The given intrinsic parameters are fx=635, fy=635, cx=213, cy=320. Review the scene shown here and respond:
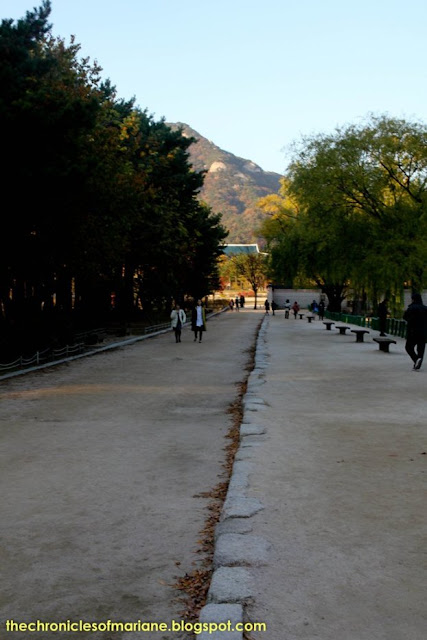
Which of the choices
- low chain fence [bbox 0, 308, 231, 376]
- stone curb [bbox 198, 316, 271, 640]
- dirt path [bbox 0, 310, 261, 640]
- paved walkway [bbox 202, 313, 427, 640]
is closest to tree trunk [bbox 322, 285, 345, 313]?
low chain fence [bbox 0, 308, 231, 376]

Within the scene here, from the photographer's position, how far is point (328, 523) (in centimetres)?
502

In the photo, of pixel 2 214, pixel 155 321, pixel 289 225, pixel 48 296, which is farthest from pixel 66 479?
pixel 289 225

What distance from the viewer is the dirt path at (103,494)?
3.87 m

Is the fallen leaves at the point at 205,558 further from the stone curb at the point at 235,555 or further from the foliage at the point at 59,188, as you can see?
the foliage at the point at 59,188

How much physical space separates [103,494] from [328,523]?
2177mm

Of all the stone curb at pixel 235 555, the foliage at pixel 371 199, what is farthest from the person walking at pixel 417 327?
the foliage at pixel 371 199

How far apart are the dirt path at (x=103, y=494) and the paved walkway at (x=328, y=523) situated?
1.40 ft

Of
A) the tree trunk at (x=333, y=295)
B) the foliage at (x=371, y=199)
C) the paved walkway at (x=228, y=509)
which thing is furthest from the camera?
the tree trunk at (x=333, y=295)

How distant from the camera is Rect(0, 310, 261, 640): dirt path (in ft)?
12.7

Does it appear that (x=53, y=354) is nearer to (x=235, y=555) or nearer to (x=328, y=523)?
(x=328, y=523)

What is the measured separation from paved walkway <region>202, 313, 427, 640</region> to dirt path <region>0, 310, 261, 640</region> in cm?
43

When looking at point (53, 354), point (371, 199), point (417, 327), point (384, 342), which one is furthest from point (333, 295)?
point (417, 327)

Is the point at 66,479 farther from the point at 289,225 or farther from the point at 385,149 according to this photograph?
the point at 289,225

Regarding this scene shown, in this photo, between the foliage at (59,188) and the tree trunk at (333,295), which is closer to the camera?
the foliage at (59,188)
